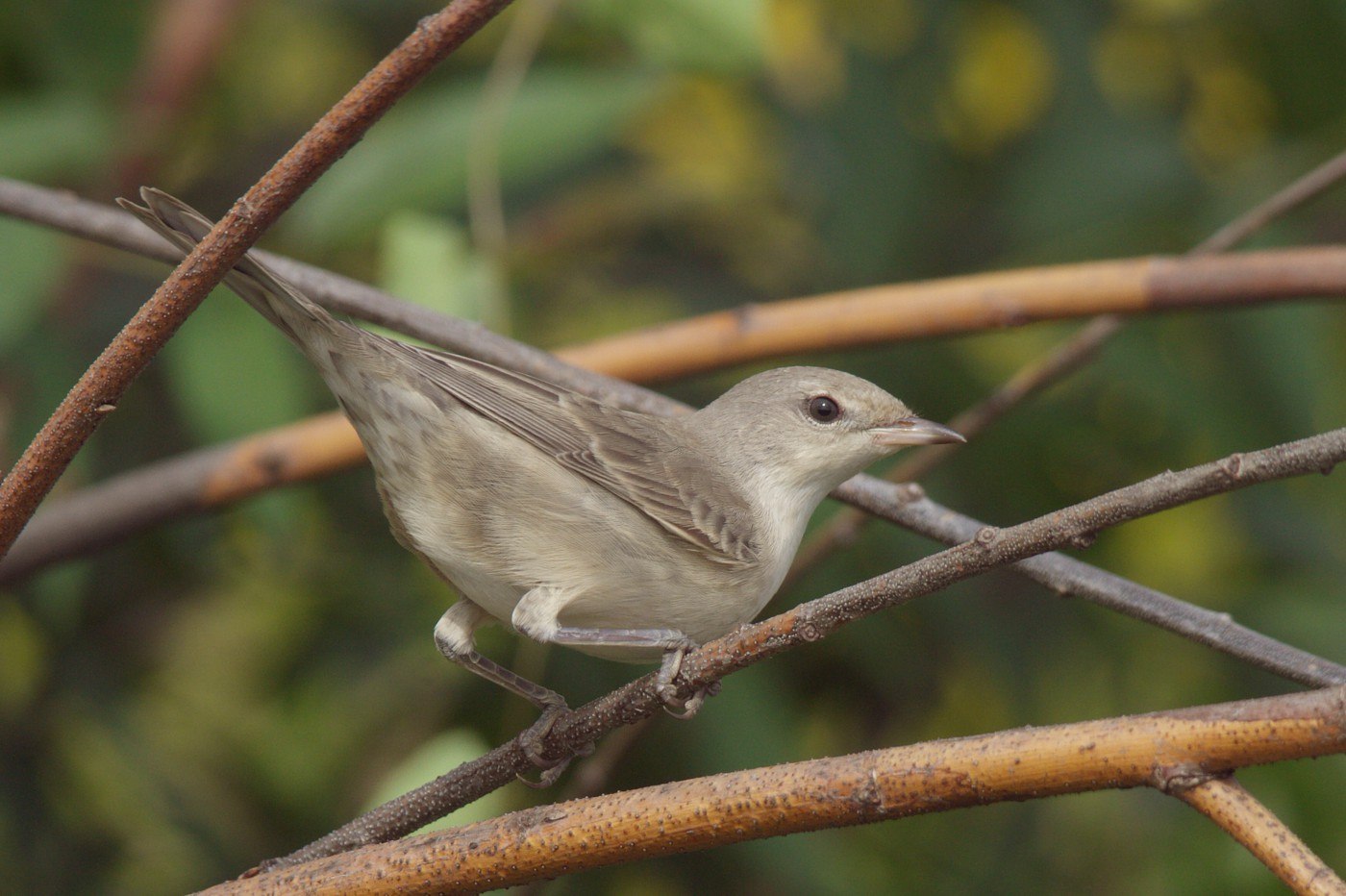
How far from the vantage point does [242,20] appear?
483cm

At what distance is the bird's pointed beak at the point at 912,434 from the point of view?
130 inches

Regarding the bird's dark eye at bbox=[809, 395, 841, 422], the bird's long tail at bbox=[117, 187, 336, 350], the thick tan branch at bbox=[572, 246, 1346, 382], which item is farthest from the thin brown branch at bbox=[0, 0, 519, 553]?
the bird's dark eye at bbox=[809, 395, 841, 422]

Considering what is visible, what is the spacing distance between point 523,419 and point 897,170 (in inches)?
91.5

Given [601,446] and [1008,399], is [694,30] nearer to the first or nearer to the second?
[601,446]

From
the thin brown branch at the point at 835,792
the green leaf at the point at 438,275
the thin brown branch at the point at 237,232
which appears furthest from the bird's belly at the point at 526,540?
the thin brown branch at the point at 237,232

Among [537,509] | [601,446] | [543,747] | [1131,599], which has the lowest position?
[543,747]

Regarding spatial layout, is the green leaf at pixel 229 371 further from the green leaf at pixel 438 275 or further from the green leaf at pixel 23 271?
the green leaf at pixel 438 275

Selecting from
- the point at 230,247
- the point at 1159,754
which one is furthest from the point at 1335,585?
the point at 230,247

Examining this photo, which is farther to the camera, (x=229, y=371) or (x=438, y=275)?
(x=229, y=371)

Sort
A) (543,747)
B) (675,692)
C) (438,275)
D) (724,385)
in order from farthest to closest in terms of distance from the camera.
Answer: (724,385), (438,275), (543,747), (675,692)

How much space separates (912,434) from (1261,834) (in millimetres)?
1945

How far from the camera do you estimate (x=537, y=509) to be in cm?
301

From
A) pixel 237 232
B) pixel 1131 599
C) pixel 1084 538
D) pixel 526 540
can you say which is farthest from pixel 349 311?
pixel 1084 538

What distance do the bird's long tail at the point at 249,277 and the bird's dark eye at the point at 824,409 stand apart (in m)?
1.30
